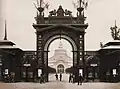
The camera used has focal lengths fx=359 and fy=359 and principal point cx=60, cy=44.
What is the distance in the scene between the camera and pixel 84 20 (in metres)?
37.7

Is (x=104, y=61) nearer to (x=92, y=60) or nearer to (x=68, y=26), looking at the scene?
(x=92, y=60)

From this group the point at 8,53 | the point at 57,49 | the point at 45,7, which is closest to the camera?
the point at 8,53

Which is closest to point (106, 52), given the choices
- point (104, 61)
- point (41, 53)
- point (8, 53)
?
point (104, 61)

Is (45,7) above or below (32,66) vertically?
above

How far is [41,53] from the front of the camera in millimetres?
37375

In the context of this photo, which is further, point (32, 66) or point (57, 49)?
point (57, 49)

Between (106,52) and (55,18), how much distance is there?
248 inches

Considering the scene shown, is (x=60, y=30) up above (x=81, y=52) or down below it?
above

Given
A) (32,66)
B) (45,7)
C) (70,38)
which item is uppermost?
(45,7)

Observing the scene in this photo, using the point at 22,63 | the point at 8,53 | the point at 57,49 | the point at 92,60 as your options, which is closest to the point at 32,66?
the point at 22,63

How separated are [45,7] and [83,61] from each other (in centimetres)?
722

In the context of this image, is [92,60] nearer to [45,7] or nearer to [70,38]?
[70,38]

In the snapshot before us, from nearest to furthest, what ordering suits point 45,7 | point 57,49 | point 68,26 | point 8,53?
point 8,53
point 68,26
point 45,7
point 57,49

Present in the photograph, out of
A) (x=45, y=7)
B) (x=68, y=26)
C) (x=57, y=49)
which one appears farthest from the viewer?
(x=57, y=49)
